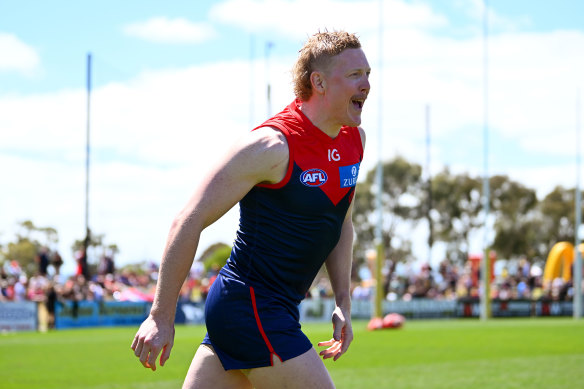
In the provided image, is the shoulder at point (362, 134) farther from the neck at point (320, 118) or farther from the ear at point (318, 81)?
the ear at point (318, 81)

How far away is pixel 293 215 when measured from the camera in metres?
3.58

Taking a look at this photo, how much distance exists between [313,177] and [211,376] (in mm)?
979

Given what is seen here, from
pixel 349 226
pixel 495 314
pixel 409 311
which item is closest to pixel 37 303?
pixel 409 311

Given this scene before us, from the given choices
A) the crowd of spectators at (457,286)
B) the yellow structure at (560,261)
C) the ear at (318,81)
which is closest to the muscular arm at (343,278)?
the ear at (318,81)

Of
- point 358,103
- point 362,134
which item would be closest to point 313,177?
point 358,103

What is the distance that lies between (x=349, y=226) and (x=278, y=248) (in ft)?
2.40

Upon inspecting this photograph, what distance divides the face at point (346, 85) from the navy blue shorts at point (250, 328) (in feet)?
2.86

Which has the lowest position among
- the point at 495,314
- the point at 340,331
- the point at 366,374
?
the point at 495,314

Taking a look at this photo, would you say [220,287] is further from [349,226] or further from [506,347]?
[506,347]

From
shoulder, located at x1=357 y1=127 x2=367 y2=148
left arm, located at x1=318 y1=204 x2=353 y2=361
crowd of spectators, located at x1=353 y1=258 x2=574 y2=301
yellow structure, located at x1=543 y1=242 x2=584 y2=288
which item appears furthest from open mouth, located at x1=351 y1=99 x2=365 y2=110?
yellow structure, located at x1=543 y1=242 x2=584 y2=288

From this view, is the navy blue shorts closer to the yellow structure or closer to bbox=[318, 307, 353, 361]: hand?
bbox=[318, 307, 353, 361]: hand

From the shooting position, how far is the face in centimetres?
367

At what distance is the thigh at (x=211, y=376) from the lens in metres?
3.61

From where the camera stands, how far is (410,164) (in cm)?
6606
